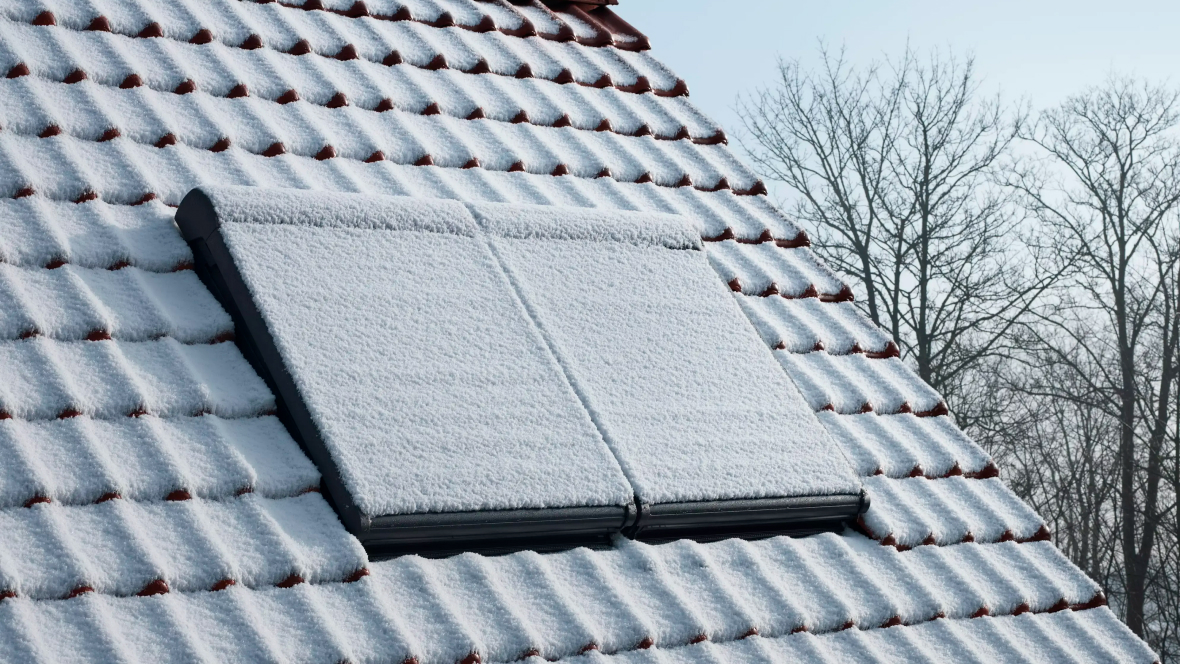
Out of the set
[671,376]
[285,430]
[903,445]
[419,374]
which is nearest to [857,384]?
[903,445]

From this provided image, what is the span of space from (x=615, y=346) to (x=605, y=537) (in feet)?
1.35

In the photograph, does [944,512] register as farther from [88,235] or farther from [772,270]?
[88,235]

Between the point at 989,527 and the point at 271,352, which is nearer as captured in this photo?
the point at 271,352

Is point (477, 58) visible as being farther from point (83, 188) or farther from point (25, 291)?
point (25, 291)

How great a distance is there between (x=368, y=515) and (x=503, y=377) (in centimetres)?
41

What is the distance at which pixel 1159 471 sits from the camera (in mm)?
17062

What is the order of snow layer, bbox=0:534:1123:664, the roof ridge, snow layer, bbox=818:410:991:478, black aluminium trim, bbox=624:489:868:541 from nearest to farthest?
1. snow layer, bbox=0:534:1123:664
2. black aluminium trim, bbox=624:489:868:541
3. snow layer, bbox=818:410:991:478
4. the roof ridge

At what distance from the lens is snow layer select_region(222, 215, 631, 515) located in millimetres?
1845

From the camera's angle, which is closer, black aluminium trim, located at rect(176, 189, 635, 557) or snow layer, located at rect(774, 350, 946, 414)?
black aluminium trim, located at rect(176, 189, 635, 557)

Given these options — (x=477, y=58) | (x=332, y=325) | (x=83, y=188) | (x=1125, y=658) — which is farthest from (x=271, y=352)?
(x=1125, y=658)

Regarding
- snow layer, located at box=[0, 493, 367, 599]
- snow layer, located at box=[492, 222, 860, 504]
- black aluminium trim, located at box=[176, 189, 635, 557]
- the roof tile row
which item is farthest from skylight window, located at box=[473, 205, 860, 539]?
the roof tile row

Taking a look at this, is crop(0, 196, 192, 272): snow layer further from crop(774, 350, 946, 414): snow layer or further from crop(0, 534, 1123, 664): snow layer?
crop(774, 350, 946, 414): snow layer

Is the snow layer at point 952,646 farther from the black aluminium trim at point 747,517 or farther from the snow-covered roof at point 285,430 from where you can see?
the black aluminium trim at point 747,517

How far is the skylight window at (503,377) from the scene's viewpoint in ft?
6.12
